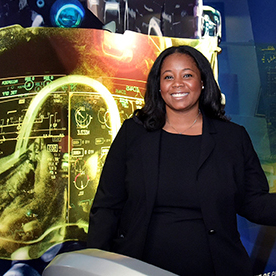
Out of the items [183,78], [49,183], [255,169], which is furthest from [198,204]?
[49,183]

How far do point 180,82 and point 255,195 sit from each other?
0.57 meters

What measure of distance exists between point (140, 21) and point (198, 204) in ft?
6.00

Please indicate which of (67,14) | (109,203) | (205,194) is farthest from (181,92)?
(67,14)

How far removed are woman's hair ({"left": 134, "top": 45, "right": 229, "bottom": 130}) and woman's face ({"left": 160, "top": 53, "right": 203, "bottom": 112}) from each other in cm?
3

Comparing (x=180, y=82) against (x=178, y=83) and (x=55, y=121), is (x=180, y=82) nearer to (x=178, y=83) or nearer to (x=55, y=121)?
(x=178, y=83)

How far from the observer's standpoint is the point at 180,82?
1.55 metres

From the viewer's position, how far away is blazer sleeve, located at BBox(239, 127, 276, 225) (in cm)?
142

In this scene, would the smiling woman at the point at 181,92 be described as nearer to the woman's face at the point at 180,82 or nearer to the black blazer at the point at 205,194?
the woman's face at the point at 180,82

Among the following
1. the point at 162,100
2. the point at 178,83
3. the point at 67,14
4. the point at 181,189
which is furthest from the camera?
the point at 67,14

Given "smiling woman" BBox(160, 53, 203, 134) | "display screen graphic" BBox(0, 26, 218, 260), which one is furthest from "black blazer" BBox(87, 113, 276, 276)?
"display screen graphic" BBox(0, 26, 218, 260)

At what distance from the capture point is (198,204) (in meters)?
1.38

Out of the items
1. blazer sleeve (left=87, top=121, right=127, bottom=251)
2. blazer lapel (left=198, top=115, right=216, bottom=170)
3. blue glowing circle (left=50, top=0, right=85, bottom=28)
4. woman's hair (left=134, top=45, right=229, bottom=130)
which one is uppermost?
blue glowing circle (left=50, top=0, right=85, bottom=28)

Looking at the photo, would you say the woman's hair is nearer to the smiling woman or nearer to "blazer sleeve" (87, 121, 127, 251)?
the smiling woman

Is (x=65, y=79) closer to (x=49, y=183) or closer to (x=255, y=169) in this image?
(x=49, y=183)
